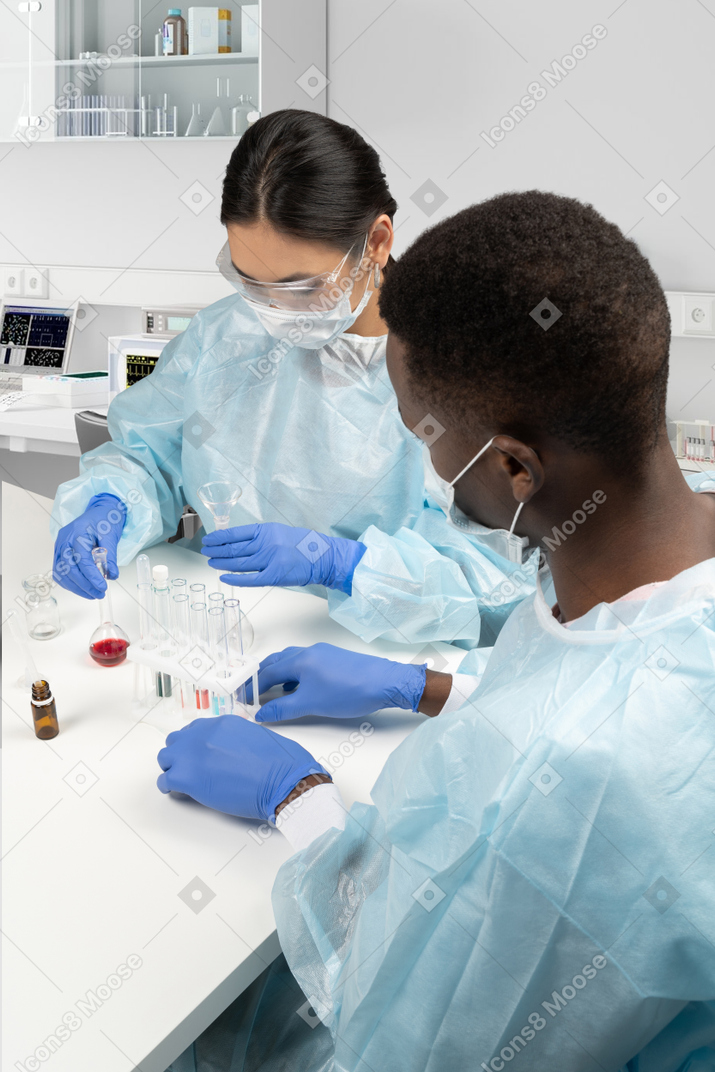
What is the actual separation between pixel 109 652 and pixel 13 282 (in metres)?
2.87

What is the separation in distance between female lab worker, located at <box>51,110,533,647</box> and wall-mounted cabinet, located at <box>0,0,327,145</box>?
138 cm

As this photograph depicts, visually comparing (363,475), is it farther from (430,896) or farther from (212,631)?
(430,896)

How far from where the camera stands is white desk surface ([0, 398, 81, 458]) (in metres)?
2.96

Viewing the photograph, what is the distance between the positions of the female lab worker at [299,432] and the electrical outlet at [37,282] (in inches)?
83.1

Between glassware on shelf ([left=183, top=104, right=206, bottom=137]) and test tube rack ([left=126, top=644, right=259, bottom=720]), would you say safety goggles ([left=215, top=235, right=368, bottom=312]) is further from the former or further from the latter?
glassware on shelf ([left=183, top=104, right=206, bottom=137])

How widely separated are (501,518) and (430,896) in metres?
0.37

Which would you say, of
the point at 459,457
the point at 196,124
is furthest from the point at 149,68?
the point at 459,457

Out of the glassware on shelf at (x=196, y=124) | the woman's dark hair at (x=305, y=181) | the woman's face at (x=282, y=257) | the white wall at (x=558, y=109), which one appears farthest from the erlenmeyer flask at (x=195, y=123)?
the woman's face at (x=282, y=257)

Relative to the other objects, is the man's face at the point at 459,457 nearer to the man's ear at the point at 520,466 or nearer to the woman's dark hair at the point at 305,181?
the man's ear at the point at 520,466

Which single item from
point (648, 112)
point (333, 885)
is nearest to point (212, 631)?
point (333, 885)

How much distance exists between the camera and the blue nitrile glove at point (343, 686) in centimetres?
123

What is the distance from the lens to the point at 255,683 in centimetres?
127

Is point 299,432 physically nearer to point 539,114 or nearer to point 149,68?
point 539,114

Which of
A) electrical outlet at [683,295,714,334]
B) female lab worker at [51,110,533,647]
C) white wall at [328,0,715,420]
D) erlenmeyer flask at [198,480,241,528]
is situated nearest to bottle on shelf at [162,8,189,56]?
white wall at [328,0,715,420]
